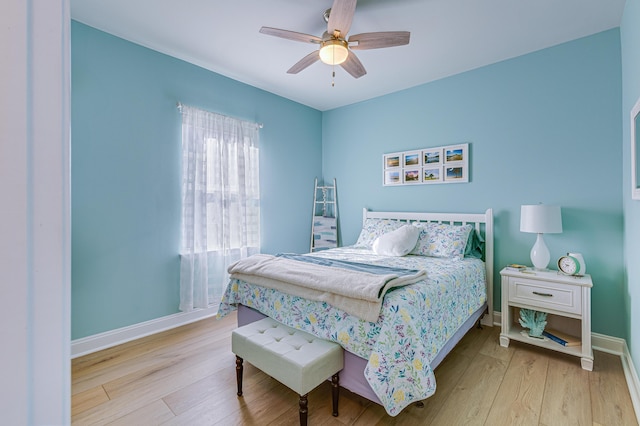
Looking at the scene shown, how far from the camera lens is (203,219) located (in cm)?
320

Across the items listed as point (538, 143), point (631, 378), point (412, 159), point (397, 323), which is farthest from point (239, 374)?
point (538, 143)

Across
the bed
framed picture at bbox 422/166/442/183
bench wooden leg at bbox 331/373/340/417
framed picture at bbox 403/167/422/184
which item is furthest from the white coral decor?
bench wooden leg at bbox 331/373/340/417

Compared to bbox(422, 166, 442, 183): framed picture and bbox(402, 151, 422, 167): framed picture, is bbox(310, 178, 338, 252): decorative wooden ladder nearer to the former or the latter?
bbox(402, 151, 422, 167): framed picture

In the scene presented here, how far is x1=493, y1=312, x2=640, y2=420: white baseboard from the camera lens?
1.91 metres

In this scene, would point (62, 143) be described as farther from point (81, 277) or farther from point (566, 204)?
point (566, 204)

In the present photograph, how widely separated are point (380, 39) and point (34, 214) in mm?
2339

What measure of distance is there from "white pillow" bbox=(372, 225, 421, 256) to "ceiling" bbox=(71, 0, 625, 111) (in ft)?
5.70

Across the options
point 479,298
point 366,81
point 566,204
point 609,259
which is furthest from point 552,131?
point 366,81

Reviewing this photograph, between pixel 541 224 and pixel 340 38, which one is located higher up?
pixel 340 38

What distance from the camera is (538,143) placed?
2.89m

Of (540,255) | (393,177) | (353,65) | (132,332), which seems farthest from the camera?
(393,177)

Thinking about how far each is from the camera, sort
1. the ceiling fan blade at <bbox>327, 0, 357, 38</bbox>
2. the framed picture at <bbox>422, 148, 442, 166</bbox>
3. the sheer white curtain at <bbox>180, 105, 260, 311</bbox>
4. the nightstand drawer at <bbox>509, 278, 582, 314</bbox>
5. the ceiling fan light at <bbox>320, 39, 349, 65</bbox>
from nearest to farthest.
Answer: the ceiling fan blade at <bbox>327, 0, 357, 38</bbox> < the ceiling fan light at <bbox>320, 39, 349, 65</bbox> < the nightstand drawer at <bbox>509, 278, 582, 314</bbox> < the sheer white curtain at <bbox>180, 105, 260, 311</bbox> < the framed picture at <bbox>422, 148, 442, 166</bbox>

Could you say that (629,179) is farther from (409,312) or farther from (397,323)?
(397,323)

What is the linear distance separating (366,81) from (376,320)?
9.41ft
